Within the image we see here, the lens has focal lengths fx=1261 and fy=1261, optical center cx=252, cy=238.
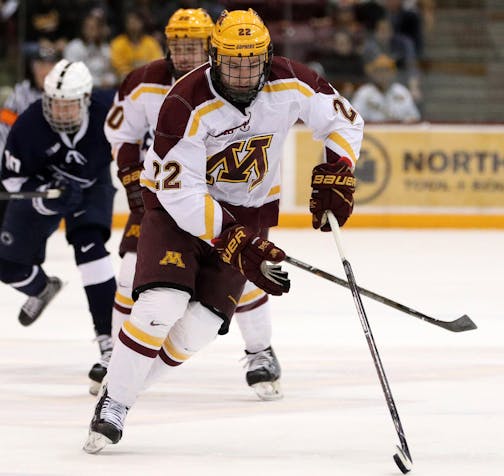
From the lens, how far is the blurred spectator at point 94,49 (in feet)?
28.3

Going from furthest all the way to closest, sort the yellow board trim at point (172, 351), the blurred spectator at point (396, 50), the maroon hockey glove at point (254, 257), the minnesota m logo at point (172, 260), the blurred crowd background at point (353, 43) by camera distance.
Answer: the blurred spectator at point (396, 50)
the blurred crowd background at point (353, 43)
the yellow board trim at point (172, 351)
the minnesota m logo at point (172, 260)
the maroon hockey glove at point (254, 257)

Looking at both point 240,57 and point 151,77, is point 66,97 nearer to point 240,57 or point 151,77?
point 151,77

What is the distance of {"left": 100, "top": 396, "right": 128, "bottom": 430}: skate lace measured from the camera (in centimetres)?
315

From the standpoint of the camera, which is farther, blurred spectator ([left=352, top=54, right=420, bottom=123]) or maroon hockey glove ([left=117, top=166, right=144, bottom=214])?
blurred spectator ([left=352, top=54, right=420, bottom=123])

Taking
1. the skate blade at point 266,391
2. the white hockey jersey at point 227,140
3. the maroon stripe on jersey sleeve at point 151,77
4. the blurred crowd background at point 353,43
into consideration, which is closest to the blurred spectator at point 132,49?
the blurred crowd background at point 353,43

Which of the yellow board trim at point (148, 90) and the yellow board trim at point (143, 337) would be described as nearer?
the yellow board trim at point (143, 337)

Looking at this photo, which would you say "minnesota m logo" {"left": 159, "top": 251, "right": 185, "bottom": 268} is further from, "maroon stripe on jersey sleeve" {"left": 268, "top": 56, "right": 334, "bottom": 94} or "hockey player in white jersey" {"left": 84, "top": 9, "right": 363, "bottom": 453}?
"maroon stripe on jersey sleeve" {"left": 268, "top": 56, "right": 334, "bottom": 94}

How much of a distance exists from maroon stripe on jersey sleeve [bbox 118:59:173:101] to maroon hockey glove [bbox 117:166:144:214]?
0.83 feet

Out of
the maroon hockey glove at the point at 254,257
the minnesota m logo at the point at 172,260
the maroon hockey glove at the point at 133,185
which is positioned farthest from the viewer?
the maroon hockey glove at the point at 133,185

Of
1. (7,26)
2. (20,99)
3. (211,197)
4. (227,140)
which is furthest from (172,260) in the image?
(7,26)

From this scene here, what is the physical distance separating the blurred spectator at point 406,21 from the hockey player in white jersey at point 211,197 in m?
5.62

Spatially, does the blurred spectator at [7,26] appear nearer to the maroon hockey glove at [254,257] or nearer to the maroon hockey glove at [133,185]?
the maroon hockey glove at [133,185]

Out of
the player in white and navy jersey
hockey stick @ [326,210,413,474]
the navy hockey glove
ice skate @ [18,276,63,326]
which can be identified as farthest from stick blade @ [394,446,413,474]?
ice skate @ [18,276,63,326]

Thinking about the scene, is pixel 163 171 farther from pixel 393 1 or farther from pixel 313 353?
pixel 393 1
